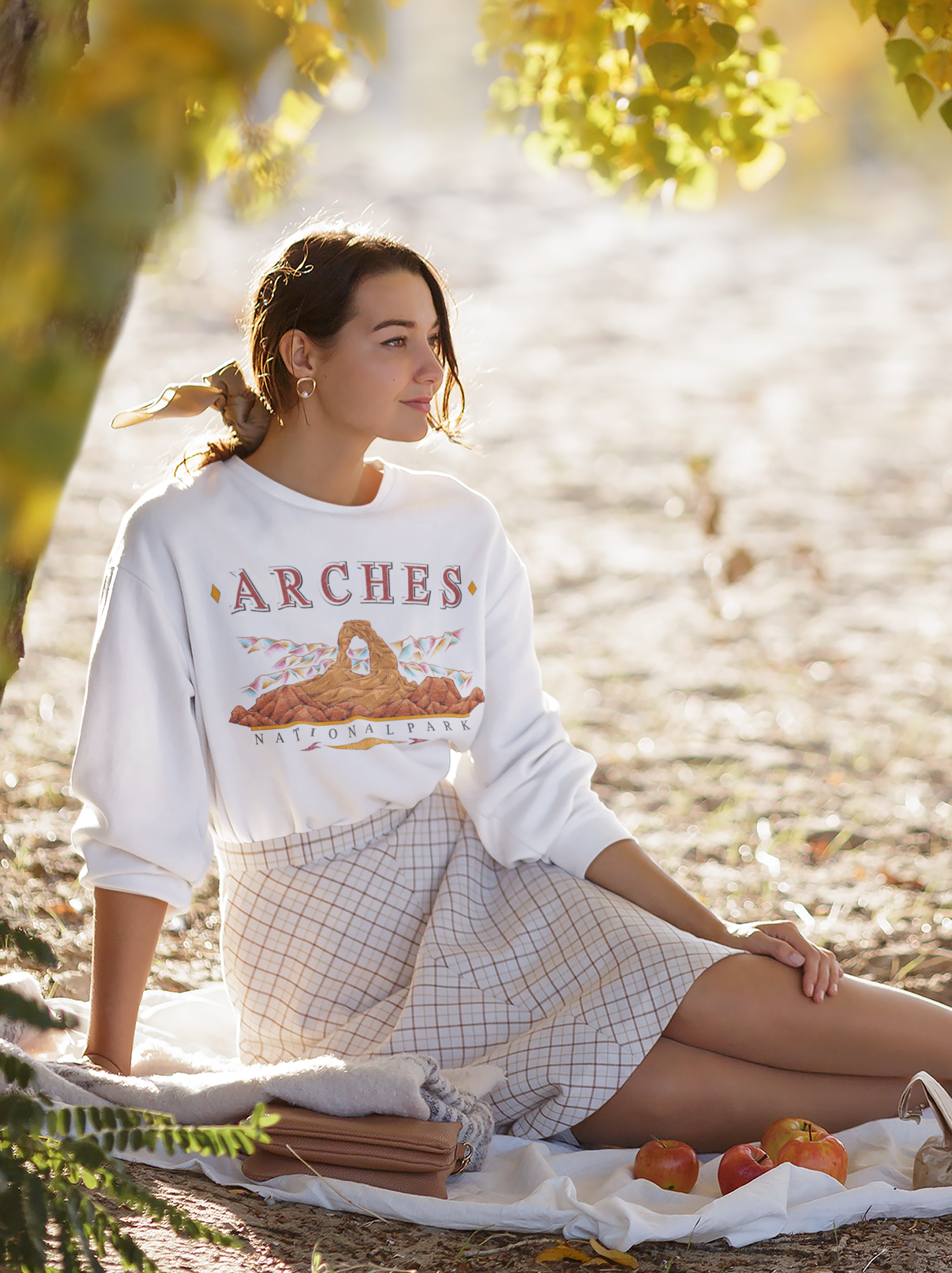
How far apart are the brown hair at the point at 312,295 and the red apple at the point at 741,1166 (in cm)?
131

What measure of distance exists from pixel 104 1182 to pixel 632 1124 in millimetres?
833

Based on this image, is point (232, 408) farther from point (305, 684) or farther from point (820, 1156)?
point (820, 1156)

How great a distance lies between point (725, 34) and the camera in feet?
7.68

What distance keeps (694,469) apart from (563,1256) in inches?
148

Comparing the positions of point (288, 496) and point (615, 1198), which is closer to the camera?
point (615, 1198)

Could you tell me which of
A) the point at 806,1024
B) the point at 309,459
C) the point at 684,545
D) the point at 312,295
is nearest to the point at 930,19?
the point at 312,295

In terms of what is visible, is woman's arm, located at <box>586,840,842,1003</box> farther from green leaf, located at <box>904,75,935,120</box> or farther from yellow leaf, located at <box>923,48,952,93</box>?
yellow leaf, located at <box>923,48,952,93</box>

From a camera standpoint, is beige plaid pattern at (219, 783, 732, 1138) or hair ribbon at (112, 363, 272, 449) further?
hair ribbon at (112, 363, 272, 449)

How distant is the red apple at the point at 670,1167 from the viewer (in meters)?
1.79

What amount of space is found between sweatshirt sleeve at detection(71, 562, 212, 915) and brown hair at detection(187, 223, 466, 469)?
1.08 ft

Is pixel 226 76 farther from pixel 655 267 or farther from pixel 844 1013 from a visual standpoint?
pixel 655 267

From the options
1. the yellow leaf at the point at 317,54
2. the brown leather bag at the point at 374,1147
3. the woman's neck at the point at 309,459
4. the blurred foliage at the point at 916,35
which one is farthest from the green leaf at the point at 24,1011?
the yellow leaf at the point at 317,54

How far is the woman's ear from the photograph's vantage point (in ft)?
6.95

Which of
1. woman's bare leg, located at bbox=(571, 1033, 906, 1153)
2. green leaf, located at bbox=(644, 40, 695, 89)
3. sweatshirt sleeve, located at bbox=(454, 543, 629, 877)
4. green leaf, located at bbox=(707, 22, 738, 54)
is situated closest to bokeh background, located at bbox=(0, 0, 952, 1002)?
sweatshirt sleeve, located at bbox=(454, 543, 629, 877)
